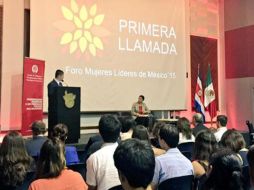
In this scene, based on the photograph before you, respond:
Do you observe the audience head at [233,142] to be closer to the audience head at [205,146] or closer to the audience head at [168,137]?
the audience head at [205,146]

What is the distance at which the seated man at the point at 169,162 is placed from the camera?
2.36 meters

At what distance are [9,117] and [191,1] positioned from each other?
6388 mm

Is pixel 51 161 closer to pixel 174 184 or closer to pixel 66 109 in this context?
pixel 174 184

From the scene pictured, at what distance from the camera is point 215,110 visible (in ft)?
36.0

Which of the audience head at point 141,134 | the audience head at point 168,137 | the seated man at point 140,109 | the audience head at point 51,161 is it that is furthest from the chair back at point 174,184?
the seated man at point 140,109

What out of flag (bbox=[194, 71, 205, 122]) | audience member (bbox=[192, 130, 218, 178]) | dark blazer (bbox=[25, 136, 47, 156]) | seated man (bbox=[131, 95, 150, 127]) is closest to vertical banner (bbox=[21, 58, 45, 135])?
seated man (bbox=[131, 95, 150, 127])

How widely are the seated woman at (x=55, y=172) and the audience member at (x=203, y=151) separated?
101 centimetres

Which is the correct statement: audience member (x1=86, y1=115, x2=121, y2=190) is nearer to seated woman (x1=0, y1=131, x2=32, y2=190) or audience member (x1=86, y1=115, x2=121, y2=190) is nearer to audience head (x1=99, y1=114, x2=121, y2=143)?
audience head (x1=99, y1=114, x2=121, y2=143)

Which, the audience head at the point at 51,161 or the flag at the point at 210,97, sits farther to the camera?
the flag at the point at 210,97

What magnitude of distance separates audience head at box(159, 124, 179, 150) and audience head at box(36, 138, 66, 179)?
86 cm

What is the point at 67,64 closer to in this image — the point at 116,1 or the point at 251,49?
the point at 116,1

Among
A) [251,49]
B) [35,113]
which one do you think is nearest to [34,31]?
[35,113]

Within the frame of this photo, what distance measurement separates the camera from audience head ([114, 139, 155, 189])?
1.20 meters

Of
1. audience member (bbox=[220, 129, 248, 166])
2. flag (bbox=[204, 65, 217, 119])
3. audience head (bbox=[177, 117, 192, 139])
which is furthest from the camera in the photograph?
flag (bbox=[204, 65, 217, 119])
